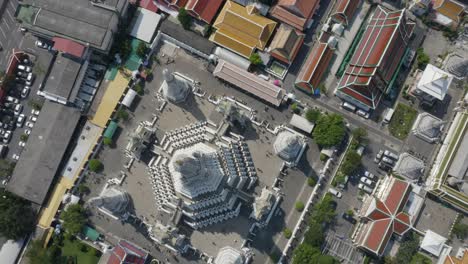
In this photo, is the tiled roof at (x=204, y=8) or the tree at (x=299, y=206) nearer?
the tree at (x=299, y=206)

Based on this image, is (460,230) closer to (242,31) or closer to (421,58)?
(421,58)

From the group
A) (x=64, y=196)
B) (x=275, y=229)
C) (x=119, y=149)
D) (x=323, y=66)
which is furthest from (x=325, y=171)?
(x=64, y=196)

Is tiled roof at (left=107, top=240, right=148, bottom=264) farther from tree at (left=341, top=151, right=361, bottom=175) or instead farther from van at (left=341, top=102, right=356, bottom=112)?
van at (left=341, top=102, right=356, bottom=112)

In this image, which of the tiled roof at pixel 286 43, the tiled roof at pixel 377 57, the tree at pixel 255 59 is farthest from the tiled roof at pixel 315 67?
the tree at pixel 255 59

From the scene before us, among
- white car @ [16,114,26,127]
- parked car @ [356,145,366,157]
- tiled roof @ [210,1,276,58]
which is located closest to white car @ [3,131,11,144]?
white car @ [16,114,26,127]

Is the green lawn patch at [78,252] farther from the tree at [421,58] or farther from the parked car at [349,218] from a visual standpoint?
the tree at [421,58]

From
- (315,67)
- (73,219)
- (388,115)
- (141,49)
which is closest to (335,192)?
(388,115)
